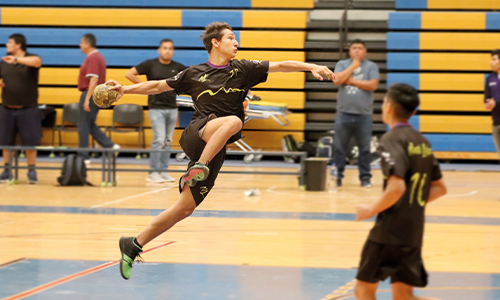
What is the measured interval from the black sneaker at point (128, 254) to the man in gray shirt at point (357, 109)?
4.58 m

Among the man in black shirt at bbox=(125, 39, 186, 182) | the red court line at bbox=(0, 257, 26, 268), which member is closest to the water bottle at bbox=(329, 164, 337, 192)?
the man in black shirt at bbox=(125, 39, 186, 182)

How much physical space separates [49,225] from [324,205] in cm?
299

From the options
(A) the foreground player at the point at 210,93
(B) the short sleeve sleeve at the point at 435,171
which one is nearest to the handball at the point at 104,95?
(A) the foreground player at the point at 210,93

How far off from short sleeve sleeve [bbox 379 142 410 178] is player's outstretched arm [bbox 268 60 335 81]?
99 cm

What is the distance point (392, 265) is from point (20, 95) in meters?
7.05

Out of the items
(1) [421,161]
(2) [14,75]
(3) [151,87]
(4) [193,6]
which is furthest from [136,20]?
(1) [421,161]

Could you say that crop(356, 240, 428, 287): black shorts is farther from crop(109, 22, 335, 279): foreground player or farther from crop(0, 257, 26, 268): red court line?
crop(0, 257, 26, 268): red court line

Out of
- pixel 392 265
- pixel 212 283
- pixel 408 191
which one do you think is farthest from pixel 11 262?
pixel 408 191

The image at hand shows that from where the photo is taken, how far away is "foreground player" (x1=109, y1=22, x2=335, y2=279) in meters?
3.85

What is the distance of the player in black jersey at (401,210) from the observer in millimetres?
2746

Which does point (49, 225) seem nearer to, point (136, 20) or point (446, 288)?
point (446, 288)

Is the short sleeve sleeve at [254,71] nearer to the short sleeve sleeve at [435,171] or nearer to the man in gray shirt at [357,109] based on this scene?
the short sleeve sleeve at [435,171]

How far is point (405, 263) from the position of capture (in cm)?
282

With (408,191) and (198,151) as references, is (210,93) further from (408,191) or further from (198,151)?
(408,191)
